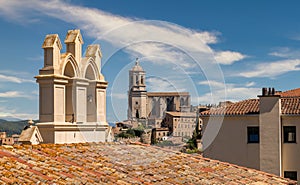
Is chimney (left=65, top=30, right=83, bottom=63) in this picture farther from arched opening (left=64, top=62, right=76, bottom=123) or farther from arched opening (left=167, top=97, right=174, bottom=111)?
arched opening (left=167, top=97, right=174, bottom=111)

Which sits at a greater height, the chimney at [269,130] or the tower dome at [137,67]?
the tower dome at [137,67]

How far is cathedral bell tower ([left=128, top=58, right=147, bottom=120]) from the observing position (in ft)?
28.8

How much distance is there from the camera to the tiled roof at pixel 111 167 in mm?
7574

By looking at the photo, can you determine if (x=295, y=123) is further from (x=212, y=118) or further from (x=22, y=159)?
(x=22, y=159)

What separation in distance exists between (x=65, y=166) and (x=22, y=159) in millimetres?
782

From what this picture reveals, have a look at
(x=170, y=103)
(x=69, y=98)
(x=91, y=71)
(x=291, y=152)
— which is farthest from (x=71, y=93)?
(x=291, y=152)

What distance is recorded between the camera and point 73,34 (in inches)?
397

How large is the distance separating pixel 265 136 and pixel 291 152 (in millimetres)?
2023

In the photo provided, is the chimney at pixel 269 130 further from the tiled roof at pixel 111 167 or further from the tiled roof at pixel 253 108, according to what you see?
the tiled roof at pixel 111 167

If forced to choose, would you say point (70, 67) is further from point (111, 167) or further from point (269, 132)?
point (269, 132)

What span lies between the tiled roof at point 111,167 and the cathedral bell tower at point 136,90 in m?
1.16

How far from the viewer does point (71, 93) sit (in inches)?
384

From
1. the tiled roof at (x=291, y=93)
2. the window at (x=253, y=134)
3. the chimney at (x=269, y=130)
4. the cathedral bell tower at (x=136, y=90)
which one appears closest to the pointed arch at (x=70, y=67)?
the cathedral bell tower at (x=136, y=90)

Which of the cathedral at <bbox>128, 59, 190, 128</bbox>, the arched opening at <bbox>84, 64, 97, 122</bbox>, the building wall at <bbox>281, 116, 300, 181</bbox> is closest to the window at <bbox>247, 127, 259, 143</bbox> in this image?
the building wall at <bbox>281, 116, 300, 181</bbox>
